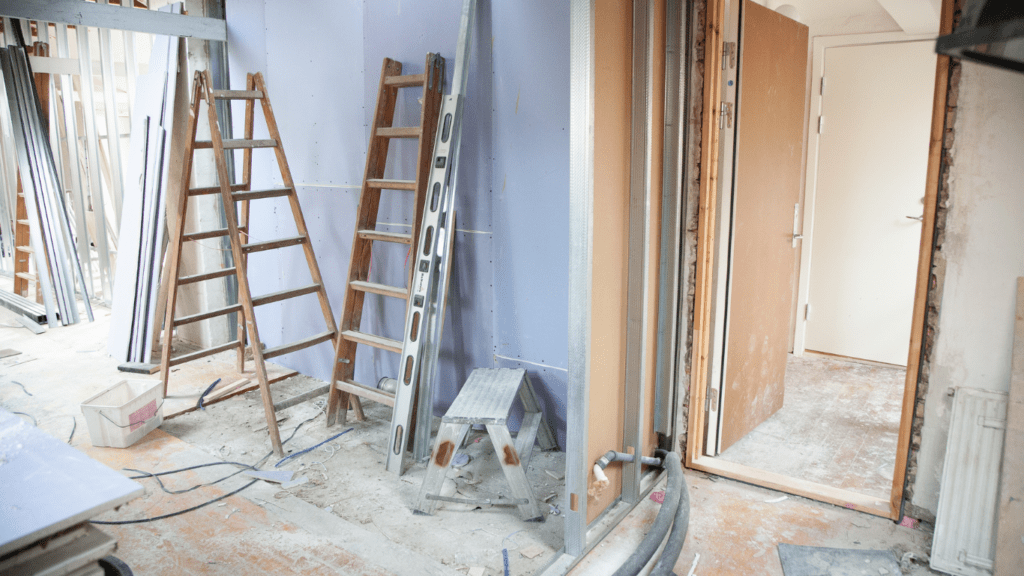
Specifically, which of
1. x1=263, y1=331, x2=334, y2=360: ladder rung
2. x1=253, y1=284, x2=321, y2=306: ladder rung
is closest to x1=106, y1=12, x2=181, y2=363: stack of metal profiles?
x1=253, y1=284, x2=321, y2=306: ladder rung

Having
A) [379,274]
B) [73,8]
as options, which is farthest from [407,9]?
[73,8]

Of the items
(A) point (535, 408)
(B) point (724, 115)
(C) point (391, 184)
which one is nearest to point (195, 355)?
(C) point (391, 184)

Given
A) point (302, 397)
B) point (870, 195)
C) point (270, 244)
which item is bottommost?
point (302, 397)

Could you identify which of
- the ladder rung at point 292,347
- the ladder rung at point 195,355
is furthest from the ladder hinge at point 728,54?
the ladder rung at point 195,355

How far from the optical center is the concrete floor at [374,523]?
2324 millimetres

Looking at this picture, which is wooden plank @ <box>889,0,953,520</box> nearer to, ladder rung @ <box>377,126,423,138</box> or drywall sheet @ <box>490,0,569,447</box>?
drywall sheet @ <box>490,0,569,447</box>

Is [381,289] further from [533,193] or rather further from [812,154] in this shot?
[812,154]

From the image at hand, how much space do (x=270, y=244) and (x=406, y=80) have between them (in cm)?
113

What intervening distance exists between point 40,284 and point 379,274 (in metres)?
3.73

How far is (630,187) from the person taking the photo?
2.43 m

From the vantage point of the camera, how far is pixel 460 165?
3285mm

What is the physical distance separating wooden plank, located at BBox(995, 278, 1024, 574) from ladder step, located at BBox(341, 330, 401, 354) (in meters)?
2.46

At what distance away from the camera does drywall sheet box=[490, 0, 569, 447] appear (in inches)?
114

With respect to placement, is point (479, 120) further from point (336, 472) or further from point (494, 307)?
point (336, 472)
